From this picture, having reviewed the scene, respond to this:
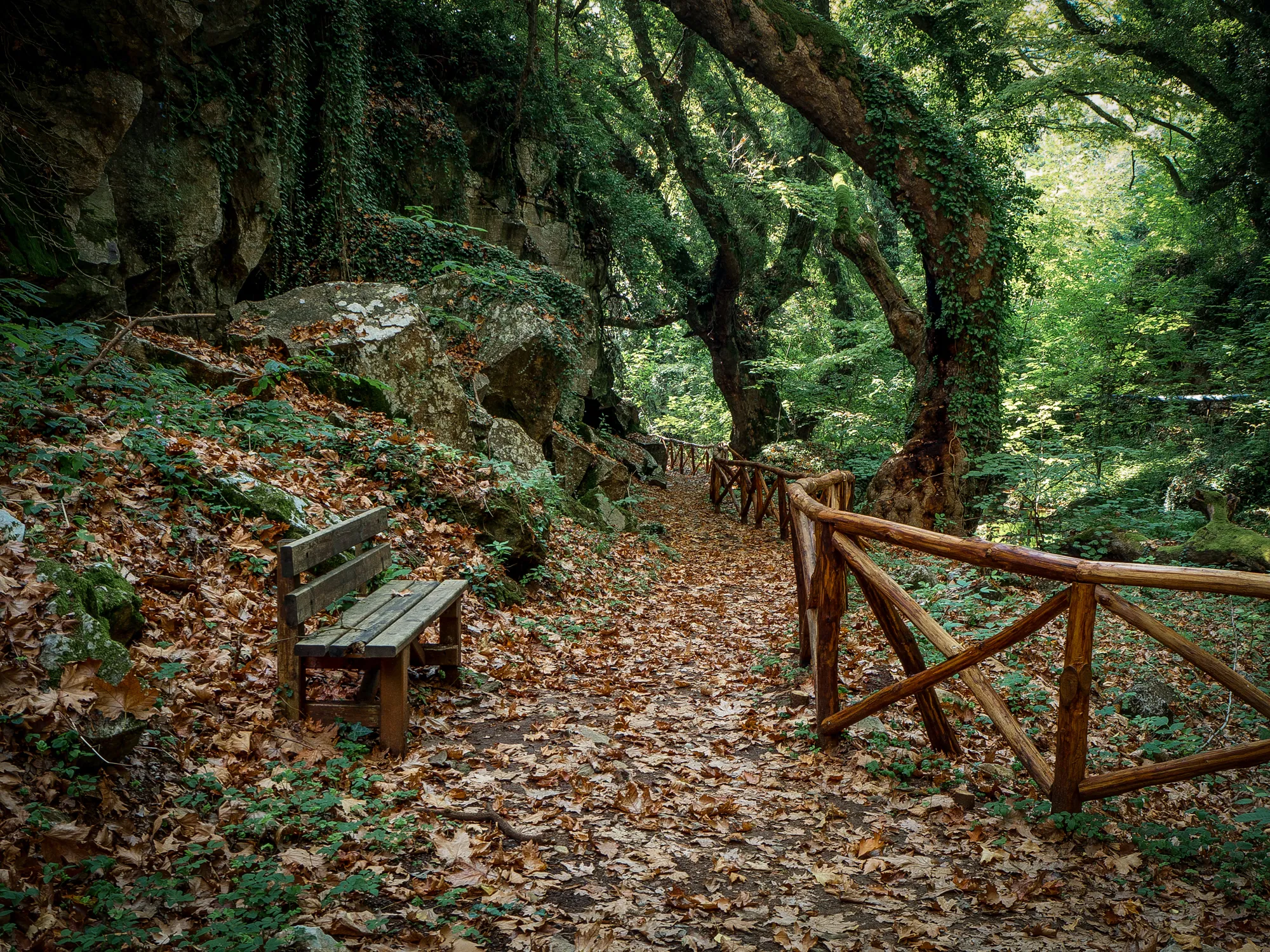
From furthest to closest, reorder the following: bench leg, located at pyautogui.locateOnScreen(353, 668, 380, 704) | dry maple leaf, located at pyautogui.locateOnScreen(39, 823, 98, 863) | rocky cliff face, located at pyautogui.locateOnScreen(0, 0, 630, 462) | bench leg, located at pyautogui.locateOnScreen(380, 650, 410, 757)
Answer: rocky cliff face, located at pyautogui.locateOnScreen(0, 0, 630, 462), bench leg, located at pyautogui.locateOnScreen(353, 668, 380, 704), bench leg, located at pyautogui.locateOnScreen(380, 650, 410, 757), dry maple leaf, located at pyautogui.locateOnScreen(39, 823, 98, 863)

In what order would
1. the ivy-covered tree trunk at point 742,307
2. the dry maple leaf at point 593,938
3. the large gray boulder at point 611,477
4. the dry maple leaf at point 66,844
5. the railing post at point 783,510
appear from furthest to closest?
the ivy-covered tree trunk at point 742,307
the large gray boulder at point 611,477
the railing post at point 783,510
the dry maple leaf at point 593,938
the dry maple leaf at point 66,844

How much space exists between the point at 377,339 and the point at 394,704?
538 cm

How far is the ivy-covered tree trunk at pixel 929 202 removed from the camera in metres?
11.2

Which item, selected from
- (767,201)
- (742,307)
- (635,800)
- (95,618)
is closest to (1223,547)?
(635,800)

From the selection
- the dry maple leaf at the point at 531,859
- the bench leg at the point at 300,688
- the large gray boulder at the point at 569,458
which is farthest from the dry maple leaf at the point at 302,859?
the large gray boulder at the point at 569,458

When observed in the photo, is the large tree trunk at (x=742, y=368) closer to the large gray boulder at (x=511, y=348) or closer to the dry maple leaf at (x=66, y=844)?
the large gray boulder at (x=511, y=348)

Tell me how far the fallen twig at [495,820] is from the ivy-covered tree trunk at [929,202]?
372 inches

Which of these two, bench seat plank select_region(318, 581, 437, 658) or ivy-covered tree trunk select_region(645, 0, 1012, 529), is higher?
ivy-covered tree trunk select_region(645, 0, 1012, 529)

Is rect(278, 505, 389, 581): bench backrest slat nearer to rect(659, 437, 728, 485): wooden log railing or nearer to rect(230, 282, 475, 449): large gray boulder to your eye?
rect(230, 282, 475, 449): large gray boulder

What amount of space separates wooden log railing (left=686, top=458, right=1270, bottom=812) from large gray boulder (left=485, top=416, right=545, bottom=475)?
562 cm

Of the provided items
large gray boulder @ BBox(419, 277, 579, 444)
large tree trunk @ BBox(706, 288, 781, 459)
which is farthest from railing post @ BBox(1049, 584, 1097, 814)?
large tree trunk @ BBox(706, 288, 781, 459)

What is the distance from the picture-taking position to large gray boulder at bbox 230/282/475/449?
7672 mm

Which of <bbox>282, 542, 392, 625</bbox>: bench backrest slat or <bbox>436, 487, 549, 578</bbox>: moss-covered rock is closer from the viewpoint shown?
<bbox>282, 542, 392, 625</bbox>: bench backrest slat

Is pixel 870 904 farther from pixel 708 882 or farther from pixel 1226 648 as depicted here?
pixel 1226 648
